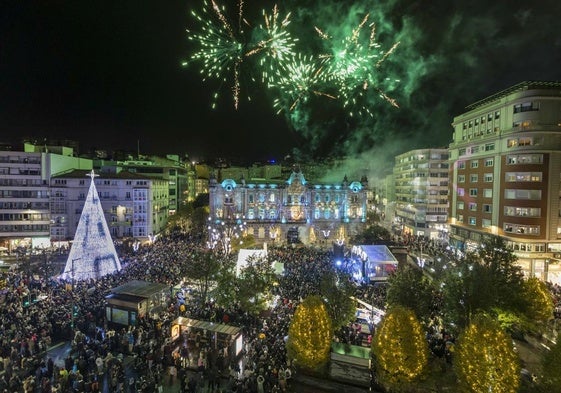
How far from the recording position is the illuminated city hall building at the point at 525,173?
1359 inches

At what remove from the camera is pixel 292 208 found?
6356cm

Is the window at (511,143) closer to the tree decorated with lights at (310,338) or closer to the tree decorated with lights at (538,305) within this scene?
the tree decorated with lights at (538,305)

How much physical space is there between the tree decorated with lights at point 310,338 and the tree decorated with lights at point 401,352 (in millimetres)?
2513

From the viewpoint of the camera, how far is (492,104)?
40.2 metres

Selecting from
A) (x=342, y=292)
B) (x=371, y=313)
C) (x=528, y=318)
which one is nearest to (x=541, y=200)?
(x=528, y=318)

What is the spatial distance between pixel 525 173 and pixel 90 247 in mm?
44595

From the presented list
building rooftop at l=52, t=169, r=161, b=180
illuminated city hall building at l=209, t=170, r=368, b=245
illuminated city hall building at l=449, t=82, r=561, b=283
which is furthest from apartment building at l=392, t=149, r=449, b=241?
building rooftop at l=52, t=169, r=161, b=180

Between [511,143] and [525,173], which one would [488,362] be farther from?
[511,143]

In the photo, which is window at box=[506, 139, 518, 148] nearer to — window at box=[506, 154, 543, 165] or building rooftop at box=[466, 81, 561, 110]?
window at box=[506, 154, 543, 165]

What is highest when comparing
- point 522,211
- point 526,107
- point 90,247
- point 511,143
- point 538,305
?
point 526,107

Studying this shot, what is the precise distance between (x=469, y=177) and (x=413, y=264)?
1665 cm

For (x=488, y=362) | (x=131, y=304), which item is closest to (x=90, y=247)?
(x=131, y=304)

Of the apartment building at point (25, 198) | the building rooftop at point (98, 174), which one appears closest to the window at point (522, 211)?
the building rooftop at point (98, 174)

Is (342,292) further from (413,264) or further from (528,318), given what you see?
(413,264)
